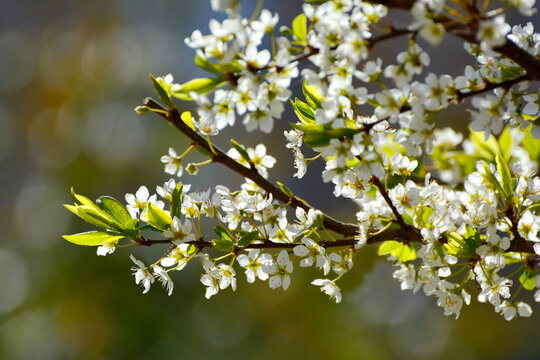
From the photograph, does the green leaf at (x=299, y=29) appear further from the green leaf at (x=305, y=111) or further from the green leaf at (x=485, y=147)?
the green leaf at (x=485, y=147)

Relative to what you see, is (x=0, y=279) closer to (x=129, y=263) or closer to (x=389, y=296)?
(x=129, y=263)

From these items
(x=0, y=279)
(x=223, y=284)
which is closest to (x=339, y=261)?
(x=223, y=284)

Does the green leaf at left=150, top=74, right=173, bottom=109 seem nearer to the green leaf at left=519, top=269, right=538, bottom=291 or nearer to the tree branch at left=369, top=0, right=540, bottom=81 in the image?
the tree branch at left=369, top=0, right=540, bottom=81

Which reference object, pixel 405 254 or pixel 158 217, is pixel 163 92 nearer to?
pixel 158 217

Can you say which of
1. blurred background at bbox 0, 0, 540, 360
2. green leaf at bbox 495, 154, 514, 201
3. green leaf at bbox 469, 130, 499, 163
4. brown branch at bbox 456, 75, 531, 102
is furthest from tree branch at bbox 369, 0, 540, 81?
blurred background at bbox 0, 0, 540, 360

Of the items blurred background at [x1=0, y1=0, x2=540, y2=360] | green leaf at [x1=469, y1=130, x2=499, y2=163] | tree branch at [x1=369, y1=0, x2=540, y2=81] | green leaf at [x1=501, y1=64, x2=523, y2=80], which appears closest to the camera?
tree branch at [x1=369, y1=0, x2=540, y2=81]

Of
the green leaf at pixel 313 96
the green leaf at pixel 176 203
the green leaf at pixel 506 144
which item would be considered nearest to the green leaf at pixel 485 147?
the green leaf at pixel 506 144
